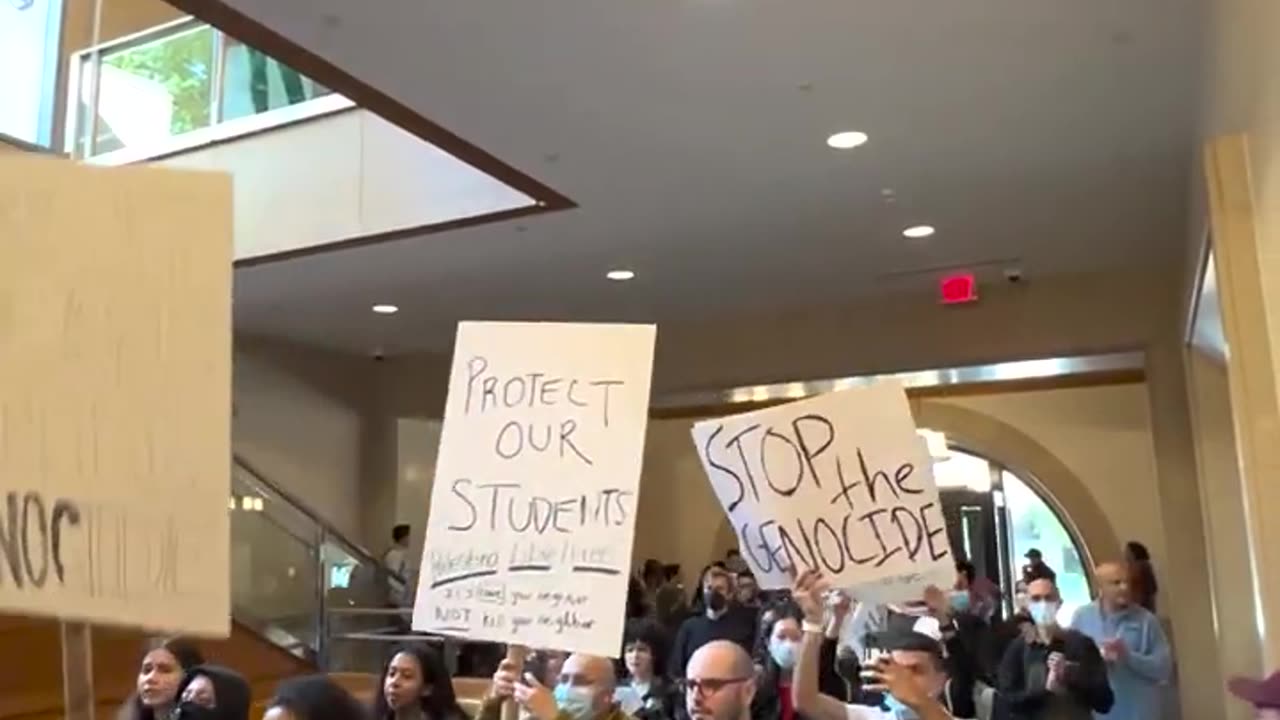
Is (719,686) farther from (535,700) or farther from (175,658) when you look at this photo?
(175,658)

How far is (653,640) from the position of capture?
5.01 meters

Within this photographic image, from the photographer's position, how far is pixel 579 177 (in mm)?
5566

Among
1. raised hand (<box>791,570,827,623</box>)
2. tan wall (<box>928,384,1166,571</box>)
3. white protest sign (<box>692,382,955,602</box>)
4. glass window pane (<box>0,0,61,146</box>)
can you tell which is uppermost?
glass window pane (<box>0,0,61,146</box>)

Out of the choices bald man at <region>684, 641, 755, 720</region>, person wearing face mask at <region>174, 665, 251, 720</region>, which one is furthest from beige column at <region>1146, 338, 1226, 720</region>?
person wearing face mask at <region>174, 665, 251, 720</region>

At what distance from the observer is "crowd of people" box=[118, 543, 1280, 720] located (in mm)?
2697

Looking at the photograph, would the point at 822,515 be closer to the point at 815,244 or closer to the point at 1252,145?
the point at 1252,145

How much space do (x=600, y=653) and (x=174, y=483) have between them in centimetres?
124

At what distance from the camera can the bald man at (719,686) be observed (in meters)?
2.66

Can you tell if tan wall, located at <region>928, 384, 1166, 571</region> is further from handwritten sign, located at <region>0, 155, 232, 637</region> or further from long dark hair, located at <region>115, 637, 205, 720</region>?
handwritten sign, located at <region>0, 155, 232, 637</region>

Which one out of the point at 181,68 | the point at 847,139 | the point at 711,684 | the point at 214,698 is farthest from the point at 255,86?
the point at 711,684

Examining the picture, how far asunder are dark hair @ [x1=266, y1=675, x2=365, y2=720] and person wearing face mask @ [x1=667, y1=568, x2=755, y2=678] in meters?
2.61

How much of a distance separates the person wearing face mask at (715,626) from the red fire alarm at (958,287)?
113 inches

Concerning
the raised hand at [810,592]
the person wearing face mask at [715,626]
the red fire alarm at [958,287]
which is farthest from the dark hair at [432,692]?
the red fire alarm at [958,287]

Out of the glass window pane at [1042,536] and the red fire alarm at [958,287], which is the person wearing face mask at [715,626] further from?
the glass window pane at [1042,536]
